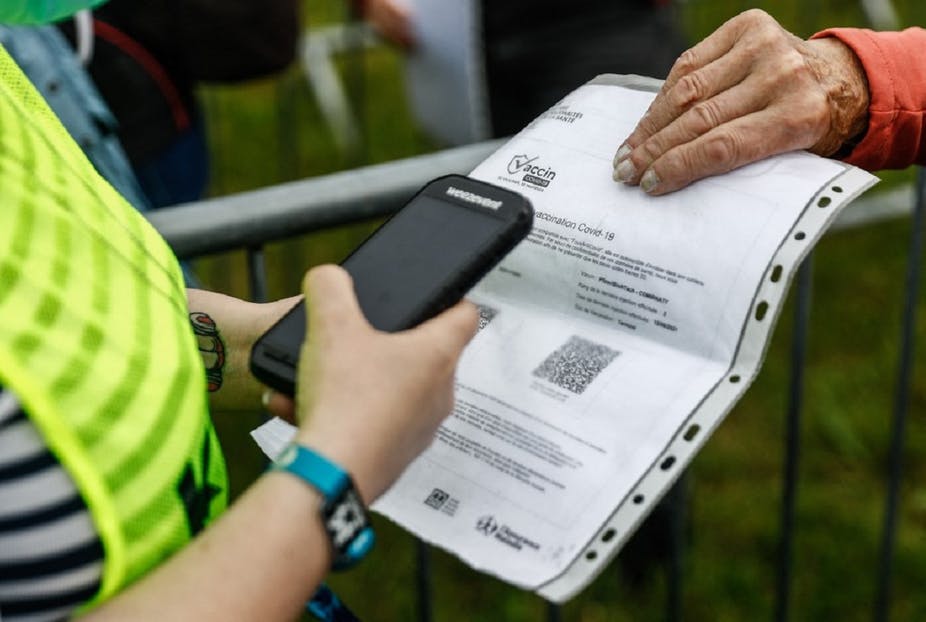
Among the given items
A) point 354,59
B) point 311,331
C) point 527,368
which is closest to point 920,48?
point 527,368

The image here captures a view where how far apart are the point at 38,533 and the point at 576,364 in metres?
0.48

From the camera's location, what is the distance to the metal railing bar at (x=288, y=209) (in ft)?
4.35

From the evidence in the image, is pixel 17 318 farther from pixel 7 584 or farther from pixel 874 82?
pixel 874 82

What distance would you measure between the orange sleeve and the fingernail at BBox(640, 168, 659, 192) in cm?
28

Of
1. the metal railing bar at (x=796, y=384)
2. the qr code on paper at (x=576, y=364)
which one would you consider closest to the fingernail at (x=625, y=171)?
the qr code on paper at (x=576, y=364)

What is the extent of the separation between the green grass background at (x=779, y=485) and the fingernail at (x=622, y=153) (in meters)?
1.54

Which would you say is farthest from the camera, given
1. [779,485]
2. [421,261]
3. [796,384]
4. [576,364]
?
[779,485]

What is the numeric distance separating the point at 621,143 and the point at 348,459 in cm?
49

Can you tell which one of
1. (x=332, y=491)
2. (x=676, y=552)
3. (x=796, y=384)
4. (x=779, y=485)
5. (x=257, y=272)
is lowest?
(x=779, y=485)

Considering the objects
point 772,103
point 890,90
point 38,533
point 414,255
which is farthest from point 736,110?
point 38,533

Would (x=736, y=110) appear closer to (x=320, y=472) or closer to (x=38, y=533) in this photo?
(x=320, y=472)

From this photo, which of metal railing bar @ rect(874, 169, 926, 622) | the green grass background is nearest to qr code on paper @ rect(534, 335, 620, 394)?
metal railing bar @ rect(874, 169, 926, 622)

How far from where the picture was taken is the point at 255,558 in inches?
30.5

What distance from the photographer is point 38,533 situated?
2.40 feet
